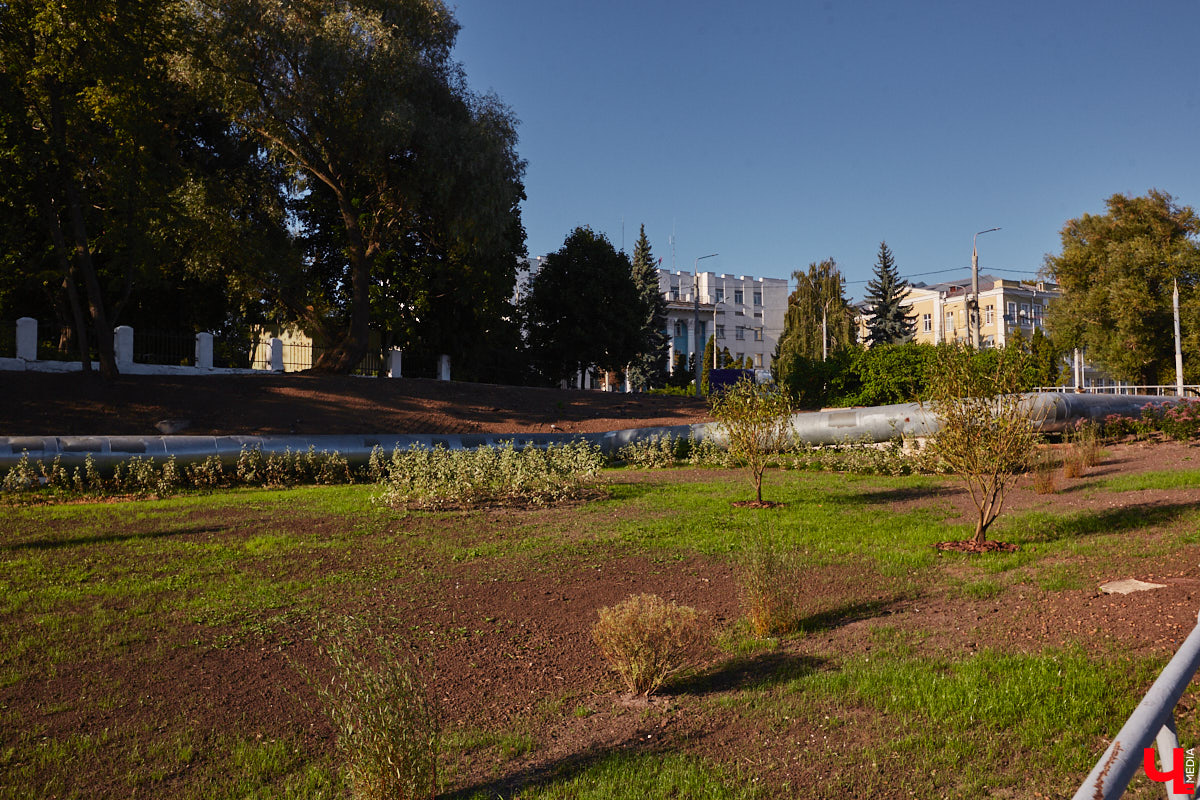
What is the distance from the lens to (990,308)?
78.5 m

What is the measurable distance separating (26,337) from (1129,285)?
47.4 meters

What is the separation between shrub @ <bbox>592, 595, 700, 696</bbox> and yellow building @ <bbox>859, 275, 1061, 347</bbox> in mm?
76246

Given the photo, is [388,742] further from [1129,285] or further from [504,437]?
[1129,285]

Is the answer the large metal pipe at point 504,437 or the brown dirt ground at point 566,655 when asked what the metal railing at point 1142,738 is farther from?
the large metal pipe at point 504,437

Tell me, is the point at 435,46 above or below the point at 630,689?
above

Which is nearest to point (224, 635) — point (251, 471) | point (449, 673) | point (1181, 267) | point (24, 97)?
point (449, 673)

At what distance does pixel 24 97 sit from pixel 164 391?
7421mm

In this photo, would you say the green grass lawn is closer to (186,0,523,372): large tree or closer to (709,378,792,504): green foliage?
(709,378,792,504): green foliage

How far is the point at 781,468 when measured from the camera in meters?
16.4

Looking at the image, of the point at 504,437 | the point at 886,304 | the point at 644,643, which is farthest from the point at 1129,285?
the point at 644,643

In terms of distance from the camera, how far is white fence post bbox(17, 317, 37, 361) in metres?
20.0

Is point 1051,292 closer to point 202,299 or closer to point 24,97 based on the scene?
point 202,299

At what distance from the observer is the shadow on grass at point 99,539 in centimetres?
846

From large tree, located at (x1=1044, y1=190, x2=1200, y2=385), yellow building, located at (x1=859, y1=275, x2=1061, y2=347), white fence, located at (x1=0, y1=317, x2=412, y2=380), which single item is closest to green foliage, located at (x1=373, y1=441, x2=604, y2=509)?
white fence, located at (x1=0, y1=317, x2=412, y2=380)
